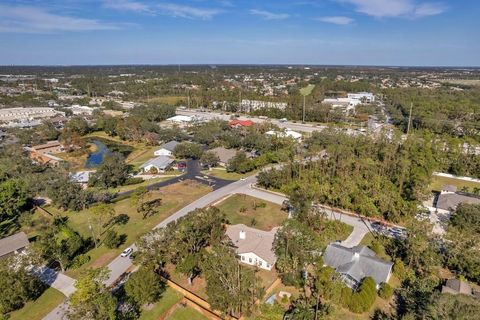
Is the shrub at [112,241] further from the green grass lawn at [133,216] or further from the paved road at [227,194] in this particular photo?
the paved road at [227,194]

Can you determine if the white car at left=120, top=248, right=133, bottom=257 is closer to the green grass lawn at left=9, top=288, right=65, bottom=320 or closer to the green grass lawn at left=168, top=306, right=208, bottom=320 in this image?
the green grass lawn at left=9, top=288, right=65, bottom=320

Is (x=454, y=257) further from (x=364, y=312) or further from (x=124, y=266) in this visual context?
(x=124, y=266)

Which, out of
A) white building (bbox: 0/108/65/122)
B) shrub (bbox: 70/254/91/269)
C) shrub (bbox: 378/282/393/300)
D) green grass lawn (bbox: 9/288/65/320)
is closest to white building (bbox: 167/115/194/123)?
white building (bbox: 0/108/65/122)

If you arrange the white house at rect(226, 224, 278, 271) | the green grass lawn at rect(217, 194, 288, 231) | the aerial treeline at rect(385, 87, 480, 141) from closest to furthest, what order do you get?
the white house at rect(226, 224, 278, 271) < the green grass lawn at rect(217, 194, 288, 231) < the aerial treeline at rect(385, 87, 480, 141)

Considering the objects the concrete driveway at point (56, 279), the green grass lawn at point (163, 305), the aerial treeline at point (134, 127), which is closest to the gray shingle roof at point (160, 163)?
the aerial treeline at point (134, 127)

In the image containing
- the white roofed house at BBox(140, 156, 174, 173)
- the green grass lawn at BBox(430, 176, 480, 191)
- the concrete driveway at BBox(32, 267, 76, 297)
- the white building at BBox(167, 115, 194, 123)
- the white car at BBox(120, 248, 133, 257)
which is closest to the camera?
the concrete driveway at BBox(32, 267, 76, 297)

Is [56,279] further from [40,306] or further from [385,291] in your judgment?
[385,291]

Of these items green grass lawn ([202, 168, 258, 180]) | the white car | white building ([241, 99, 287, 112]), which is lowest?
the white car
